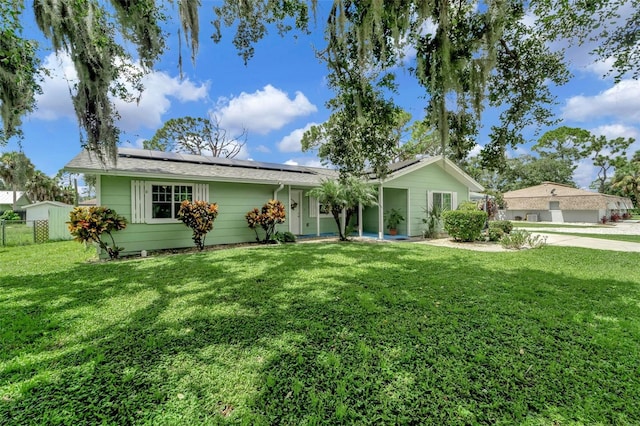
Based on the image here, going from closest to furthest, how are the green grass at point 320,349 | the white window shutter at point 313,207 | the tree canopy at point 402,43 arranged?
the green grass at point 320,349 < the tree canopy at point 402,43 < the white window shutter at point 313,207

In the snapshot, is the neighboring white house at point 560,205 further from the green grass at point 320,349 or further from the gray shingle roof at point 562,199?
the green grass at point 320,349

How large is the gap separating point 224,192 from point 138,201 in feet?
8.12

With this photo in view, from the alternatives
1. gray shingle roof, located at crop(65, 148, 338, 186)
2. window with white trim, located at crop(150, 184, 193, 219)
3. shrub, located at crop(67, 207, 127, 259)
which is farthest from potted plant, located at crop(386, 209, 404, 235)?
shrub, located at crop(67, 207, 127, 259)

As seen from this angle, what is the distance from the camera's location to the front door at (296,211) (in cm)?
1147

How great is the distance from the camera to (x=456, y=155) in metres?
5.63

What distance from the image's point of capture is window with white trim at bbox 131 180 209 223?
7664 mm

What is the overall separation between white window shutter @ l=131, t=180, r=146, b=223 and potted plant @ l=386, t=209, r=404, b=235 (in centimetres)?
952

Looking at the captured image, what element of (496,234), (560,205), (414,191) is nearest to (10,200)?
(414,191)

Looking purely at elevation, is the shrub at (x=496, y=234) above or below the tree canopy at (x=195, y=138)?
below

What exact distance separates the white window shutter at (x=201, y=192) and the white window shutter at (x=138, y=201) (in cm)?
138

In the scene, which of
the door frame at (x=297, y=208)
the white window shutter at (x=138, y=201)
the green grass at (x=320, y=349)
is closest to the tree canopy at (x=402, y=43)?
the white window shutter at (x=138, y=201)

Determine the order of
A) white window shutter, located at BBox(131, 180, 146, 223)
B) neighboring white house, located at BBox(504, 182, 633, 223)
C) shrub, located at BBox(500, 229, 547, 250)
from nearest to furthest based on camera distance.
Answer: white window shutter, located at BBox(131, 180, 146, 223) → shrub, located at BBox(500, 229, 547, 250) → neighboring white house, located at BBox(504, 182, 633, 223)

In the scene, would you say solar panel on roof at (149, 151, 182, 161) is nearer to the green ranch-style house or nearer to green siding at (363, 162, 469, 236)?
the green ranch-style house

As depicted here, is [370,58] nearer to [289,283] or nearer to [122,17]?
[289,283]
